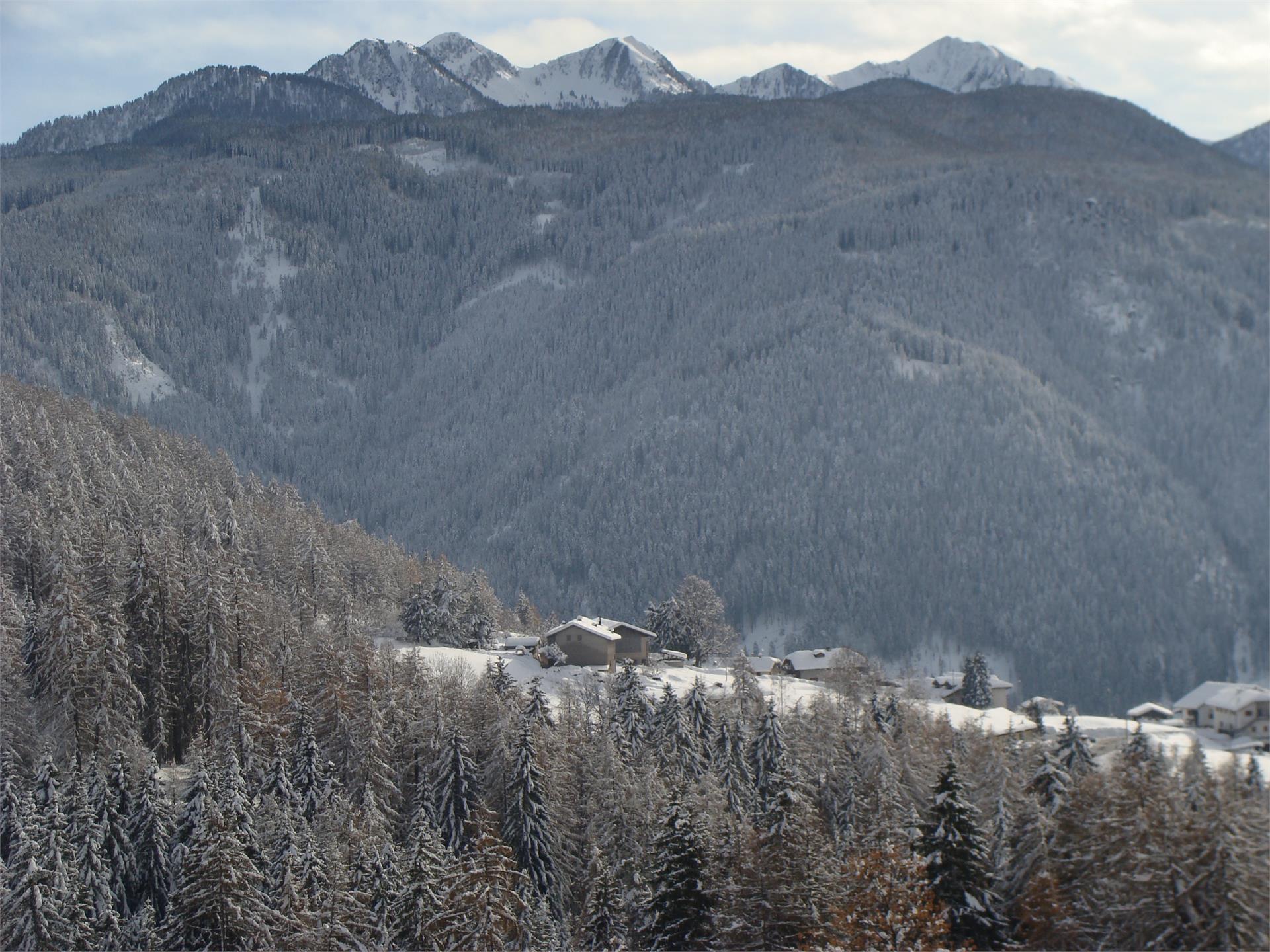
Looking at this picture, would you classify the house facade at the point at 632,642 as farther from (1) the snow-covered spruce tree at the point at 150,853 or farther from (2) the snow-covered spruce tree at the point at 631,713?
(1) the snow-covered spruce tree at the point at 150,853

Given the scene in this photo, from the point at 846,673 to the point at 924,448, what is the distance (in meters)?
110

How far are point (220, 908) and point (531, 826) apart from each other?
17014 millimetres

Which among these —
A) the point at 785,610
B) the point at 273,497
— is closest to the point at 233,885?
the point at 273,497

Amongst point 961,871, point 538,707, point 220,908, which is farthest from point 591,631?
point 961,871

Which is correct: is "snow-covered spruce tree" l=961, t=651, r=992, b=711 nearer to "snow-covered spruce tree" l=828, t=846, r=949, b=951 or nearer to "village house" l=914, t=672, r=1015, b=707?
"village house" l=914, t=672, r=1015, b=707

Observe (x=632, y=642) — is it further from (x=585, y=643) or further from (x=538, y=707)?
(x=538, y=707)

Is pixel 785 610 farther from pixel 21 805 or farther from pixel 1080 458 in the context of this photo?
pixel 21 805

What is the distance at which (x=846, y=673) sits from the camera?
9300cm

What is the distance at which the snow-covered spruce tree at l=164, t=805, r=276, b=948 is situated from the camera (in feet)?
128

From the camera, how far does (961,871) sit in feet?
120

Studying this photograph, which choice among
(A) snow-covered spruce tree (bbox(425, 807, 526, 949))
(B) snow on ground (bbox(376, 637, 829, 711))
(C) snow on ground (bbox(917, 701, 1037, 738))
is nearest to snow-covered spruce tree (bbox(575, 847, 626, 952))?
(A) snow-covered spruce tree (bbox(425, 807, 526, 949))

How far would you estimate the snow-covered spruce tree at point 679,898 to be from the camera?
37.5m

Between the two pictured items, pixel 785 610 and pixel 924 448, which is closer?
pixel 785 610

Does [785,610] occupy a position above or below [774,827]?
below
